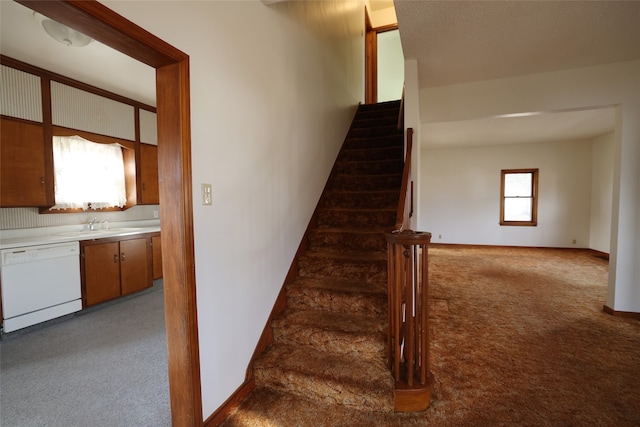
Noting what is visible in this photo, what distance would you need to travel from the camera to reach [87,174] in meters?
3.62

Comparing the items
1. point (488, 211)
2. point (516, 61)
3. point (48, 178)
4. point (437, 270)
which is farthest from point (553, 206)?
point (48, 178)

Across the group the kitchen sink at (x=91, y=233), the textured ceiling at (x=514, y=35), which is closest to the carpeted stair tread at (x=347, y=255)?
the textured ceiling at (x=514, y=35)

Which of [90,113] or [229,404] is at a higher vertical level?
[90,113]

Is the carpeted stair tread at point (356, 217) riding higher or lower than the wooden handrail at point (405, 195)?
lower

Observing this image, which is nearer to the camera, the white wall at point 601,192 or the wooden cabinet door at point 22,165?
the wooden cabinet door at point 22,165

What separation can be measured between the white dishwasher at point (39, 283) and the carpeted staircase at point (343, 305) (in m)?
2.50

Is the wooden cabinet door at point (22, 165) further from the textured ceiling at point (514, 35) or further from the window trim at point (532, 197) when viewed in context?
the window trim at point (532, 197)

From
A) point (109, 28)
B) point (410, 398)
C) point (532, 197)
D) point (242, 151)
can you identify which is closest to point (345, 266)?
point (410, 398)

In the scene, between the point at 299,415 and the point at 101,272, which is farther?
the point at 101,272

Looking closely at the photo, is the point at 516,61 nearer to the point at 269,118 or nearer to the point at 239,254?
the point at 269,118

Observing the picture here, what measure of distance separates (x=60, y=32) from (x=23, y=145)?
147 cm

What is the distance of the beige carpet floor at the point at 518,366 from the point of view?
162 centimetres

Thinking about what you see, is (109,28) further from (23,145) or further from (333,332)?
(23,145)

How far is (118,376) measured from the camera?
2.04 m
